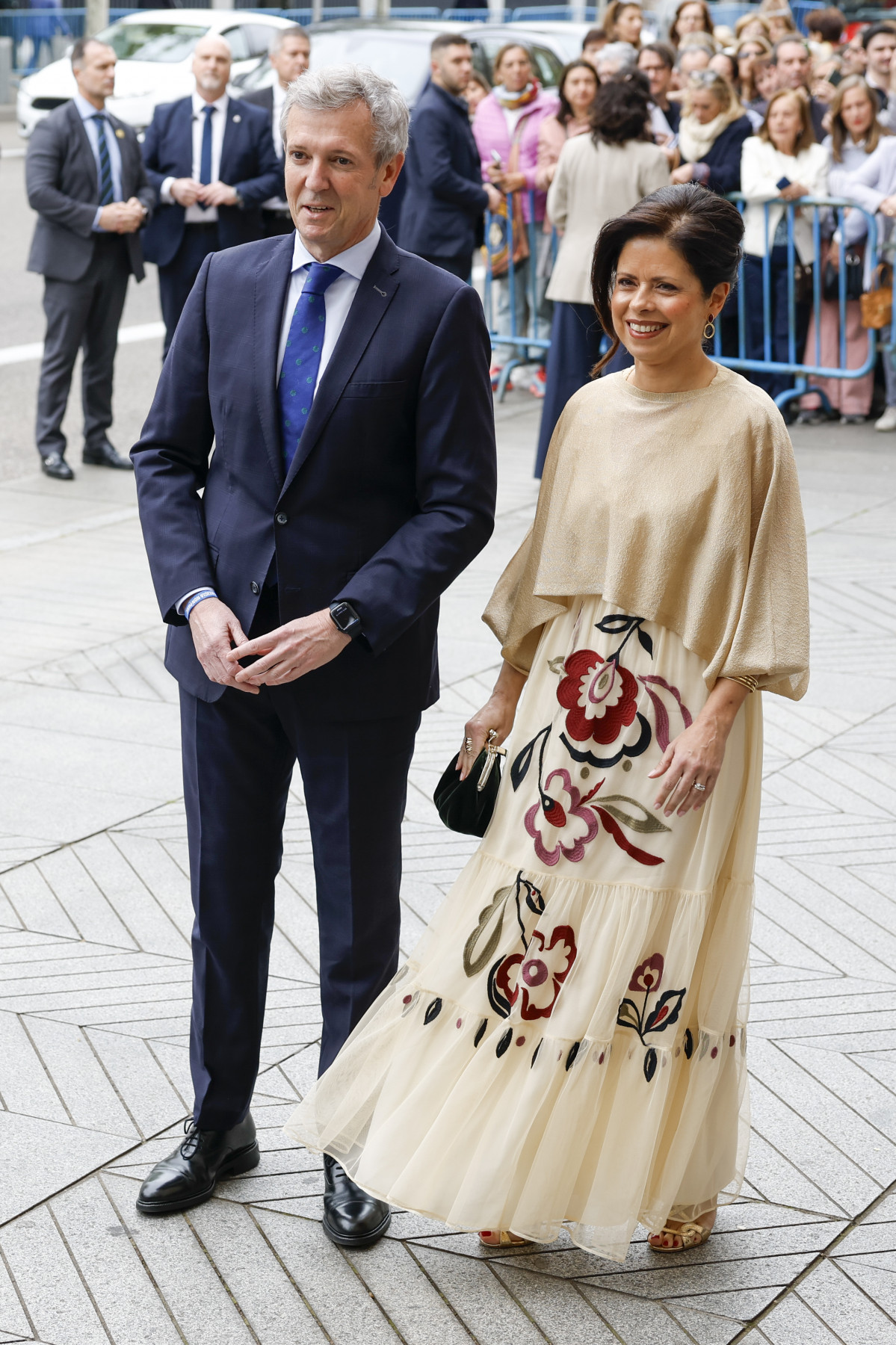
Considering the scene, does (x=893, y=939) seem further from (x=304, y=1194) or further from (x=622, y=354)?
(x=622, y=354)

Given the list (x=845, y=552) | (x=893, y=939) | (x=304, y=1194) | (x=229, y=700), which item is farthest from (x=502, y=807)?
(x=845, y=552)

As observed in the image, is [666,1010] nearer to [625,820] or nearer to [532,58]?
[625,820]

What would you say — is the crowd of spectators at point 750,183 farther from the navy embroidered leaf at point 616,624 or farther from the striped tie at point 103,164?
the navy embroidered leaf at point 616,624

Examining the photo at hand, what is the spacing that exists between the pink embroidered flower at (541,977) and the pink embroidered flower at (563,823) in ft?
0.47

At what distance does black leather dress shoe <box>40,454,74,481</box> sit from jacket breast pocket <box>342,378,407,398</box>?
20.3ft

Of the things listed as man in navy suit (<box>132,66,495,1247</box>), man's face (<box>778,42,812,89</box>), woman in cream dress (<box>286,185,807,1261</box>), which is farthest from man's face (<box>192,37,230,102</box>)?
woman in cream dress (<box>286,185,807,1261</box>)

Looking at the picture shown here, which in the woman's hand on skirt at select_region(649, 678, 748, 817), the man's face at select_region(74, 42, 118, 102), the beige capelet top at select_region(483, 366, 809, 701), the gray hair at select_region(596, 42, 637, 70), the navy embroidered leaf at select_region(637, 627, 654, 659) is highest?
the gray hair at select_region(596, 42, 637, 70)

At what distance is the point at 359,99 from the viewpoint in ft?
8.71

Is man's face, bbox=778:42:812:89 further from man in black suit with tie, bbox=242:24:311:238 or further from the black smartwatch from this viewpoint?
the black smartwatch

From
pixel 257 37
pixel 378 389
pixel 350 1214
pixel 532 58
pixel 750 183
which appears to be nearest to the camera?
pixel 378 389

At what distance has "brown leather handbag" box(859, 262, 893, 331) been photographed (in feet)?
31.7

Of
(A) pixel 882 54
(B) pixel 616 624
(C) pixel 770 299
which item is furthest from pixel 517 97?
(B) pixel 616 624

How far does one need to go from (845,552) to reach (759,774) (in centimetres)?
484

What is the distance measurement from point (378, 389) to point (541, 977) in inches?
41.2
